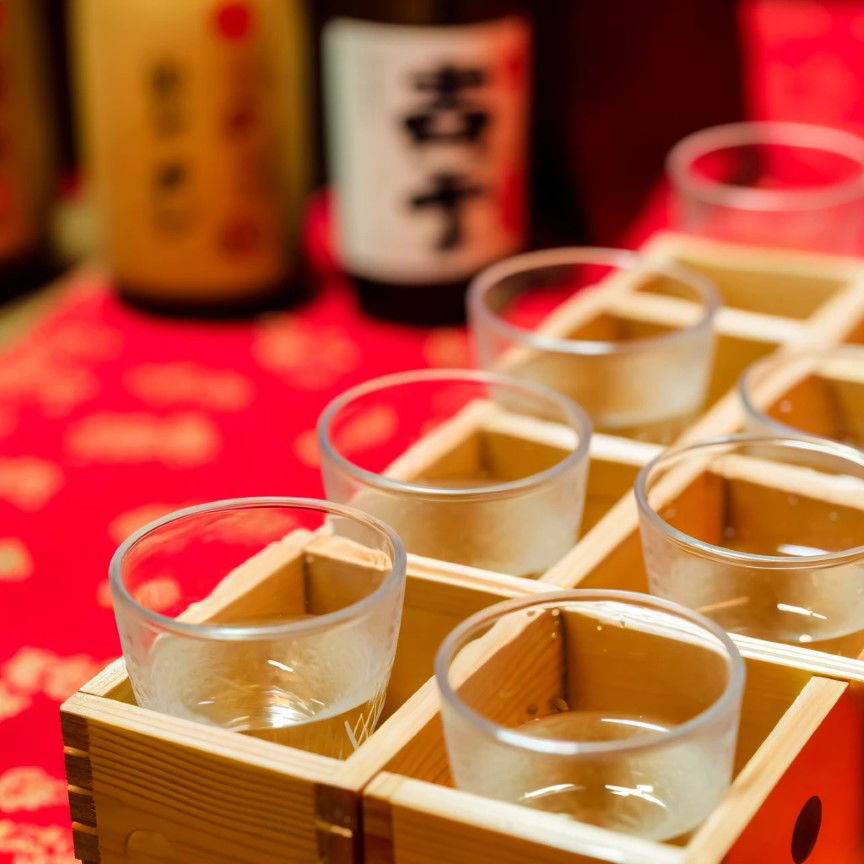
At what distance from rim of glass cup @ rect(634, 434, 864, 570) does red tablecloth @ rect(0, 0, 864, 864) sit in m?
0.14

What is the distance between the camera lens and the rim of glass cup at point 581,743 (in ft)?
1.30

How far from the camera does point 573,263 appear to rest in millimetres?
785

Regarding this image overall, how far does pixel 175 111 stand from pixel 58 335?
18 centimetres

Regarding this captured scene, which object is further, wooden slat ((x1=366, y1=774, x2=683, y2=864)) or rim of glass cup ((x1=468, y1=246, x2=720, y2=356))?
rim of glass cup ((x1=468, y1=246, x2=720, y2=356))

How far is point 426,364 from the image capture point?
0.99 meters

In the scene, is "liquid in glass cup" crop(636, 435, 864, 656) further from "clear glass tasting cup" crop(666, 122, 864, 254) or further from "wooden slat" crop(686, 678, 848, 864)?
"clear glass tasting cup" crop(666, 122, 864, 254)

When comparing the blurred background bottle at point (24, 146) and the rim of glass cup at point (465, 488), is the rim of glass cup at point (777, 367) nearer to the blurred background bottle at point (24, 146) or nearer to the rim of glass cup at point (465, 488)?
the rim of glass cup at point (465, 488)

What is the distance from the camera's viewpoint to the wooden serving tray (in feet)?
1.36

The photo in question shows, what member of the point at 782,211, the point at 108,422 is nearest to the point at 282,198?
the point at 108,422

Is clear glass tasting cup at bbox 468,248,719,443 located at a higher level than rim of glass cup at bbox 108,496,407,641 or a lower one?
lower

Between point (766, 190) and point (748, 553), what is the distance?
0.51m

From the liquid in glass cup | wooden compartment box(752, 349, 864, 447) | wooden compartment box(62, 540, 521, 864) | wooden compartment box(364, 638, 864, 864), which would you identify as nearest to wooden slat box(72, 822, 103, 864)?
wooden compartment box(62, 540, 521, 864)

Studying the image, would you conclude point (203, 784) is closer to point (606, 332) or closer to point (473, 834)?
point (473, 834)

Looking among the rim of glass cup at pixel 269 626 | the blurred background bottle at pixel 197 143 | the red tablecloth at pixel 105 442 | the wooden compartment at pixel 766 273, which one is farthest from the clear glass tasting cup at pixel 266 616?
the blurred background bottle at pixel 197 143
